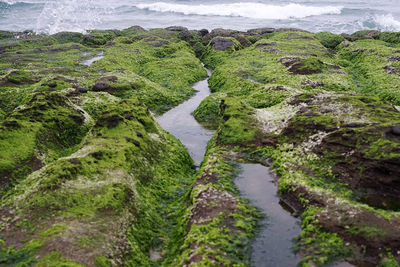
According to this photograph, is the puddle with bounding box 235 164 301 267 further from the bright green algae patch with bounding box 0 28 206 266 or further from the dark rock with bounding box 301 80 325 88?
the dark rock with bounding box 301 80 325 88

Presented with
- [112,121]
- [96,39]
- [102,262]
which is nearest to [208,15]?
[96,39]

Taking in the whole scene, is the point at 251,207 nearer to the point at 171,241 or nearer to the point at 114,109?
the point at 171,241

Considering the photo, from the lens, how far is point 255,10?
128m

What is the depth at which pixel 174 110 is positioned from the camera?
108 ft

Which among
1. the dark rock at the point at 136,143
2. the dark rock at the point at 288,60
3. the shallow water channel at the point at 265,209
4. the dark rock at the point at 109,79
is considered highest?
the dark rock at the point at 288,60

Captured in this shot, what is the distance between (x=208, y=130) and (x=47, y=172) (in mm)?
15413

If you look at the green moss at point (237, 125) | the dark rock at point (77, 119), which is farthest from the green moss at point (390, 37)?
the dark rock at point (77, 119)

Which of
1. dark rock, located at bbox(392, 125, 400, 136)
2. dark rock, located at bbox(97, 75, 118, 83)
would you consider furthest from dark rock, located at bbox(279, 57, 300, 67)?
dark rock, located at bbox(392, 125, 400, 136)

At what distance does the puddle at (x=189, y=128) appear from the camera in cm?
2312

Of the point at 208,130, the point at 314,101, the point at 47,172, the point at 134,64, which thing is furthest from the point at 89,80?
the point at 314,101

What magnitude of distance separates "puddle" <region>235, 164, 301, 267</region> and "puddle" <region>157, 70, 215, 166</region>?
5211 mm

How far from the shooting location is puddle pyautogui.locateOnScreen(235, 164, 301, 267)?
38.0 ft

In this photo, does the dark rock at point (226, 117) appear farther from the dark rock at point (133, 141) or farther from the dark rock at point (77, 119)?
the dark rock at point (77, 119)

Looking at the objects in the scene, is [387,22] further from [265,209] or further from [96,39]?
[265,209]
